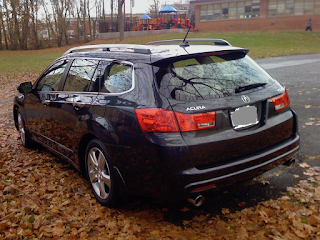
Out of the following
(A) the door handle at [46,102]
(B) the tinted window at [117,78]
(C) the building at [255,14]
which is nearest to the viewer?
(B) the tinted window at [117,78]

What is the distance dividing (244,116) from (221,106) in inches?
11.6

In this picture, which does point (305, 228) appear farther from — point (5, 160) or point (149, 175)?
point (5, 160)

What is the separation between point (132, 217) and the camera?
3502 mm

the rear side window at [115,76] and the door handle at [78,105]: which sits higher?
the rear side window at [115,76]

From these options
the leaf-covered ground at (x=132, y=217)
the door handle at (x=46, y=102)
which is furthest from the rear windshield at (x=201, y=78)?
the door handle at (x=46, y=102)

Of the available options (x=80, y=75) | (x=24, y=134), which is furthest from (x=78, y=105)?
(x=24, y=134)

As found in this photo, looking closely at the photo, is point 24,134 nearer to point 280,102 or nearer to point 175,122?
point 175,122

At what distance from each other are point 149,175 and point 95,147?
900 mm

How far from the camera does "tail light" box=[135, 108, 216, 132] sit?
9.62 feet

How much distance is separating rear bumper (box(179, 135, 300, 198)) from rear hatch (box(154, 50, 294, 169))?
0.06 meters

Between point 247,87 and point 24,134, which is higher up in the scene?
point 247,87

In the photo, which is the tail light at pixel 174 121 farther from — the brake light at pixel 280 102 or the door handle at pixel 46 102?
the door handle at pixel 46 102

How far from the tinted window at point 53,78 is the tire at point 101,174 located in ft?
4.39

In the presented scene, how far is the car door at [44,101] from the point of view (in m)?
4.72
